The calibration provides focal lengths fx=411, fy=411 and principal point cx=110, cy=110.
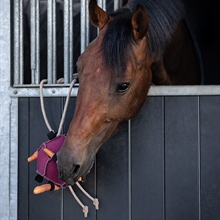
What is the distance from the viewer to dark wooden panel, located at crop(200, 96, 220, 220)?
1644 millimetres

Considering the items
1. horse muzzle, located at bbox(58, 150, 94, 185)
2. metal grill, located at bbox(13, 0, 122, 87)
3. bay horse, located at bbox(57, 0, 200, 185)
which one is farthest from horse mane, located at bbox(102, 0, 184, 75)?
horse muzzle, located at bbox(58, 150, 94, 185)

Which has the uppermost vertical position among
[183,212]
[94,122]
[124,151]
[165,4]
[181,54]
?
[165,4]

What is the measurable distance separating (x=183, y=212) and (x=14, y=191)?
0.73 meters

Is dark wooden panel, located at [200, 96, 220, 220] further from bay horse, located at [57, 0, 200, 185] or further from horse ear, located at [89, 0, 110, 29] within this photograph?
horse ear, located at [89, 0, 110, 29]

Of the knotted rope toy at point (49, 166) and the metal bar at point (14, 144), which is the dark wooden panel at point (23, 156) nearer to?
the metal bar at point (14, 144)

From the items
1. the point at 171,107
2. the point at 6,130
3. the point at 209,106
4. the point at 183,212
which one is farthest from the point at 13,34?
the point at 183,212

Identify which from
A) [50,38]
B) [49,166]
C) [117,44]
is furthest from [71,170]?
[50,38]

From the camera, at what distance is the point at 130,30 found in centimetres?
145

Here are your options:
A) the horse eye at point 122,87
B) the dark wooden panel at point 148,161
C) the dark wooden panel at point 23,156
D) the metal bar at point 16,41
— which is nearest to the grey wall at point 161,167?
the dark wooden panel at point 148,161

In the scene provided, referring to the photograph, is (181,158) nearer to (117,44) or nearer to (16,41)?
(117,44)

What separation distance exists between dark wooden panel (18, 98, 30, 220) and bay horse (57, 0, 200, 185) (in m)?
0.46

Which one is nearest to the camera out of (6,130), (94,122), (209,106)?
(94,122)

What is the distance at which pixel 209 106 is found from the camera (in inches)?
65.1

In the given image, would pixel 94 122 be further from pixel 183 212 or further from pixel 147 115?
pixel 183 212
